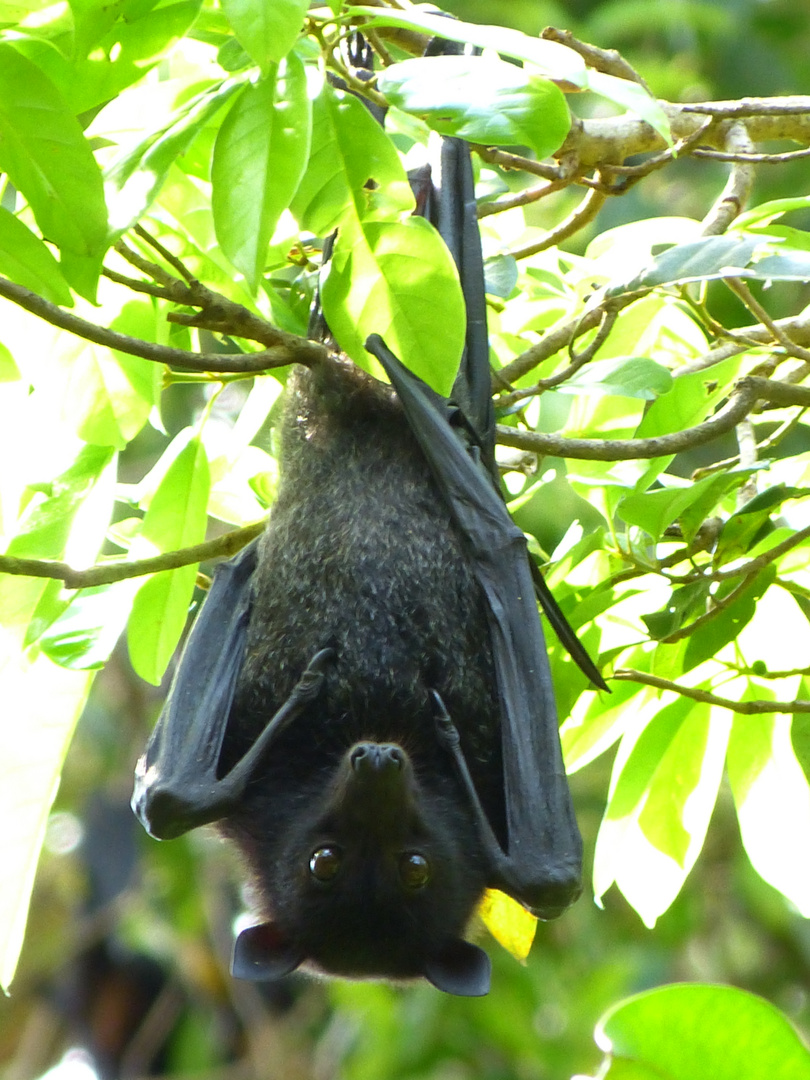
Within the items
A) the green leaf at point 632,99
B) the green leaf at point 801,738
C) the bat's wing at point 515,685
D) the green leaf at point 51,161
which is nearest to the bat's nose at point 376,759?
the bat's wing at point 515,685

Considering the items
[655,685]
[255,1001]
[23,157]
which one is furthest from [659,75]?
[23,157]

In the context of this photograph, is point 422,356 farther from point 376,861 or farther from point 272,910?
point 272,910

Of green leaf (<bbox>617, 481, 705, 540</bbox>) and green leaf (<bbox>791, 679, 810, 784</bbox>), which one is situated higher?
green leaf (<bbox>617, 481, 705, 540</bbox>)

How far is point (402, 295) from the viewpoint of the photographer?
274 cm

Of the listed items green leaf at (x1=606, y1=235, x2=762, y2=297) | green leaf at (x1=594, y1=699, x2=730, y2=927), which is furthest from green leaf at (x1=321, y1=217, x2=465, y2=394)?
green leaf at (x1=594, y1=699, x2=730, y2=927)

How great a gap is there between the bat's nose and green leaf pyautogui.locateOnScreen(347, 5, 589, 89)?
71.8 inches

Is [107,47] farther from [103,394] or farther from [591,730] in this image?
[591,730]

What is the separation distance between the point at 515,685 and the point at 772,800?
742 millimetres

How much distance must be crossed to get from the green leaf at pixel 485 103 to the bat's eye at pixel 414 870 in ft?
6.70

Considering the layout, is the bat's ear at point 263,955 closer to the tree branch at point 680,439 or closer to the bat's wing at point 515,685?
the bat's wing at point 515,685

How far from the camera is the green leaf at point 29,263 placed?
239 centimetres

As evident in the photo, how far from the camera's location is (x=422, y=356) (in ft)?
9.09

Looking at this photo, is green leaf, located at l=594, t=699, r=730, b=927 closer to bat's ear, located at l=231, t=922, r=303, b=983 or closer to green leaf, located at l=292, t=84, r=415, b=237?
bat's ear, located at l=231, t=922, r=303, b=983

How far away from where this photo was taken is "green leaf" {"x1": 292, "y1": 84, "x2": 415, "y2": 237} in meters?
2.57
